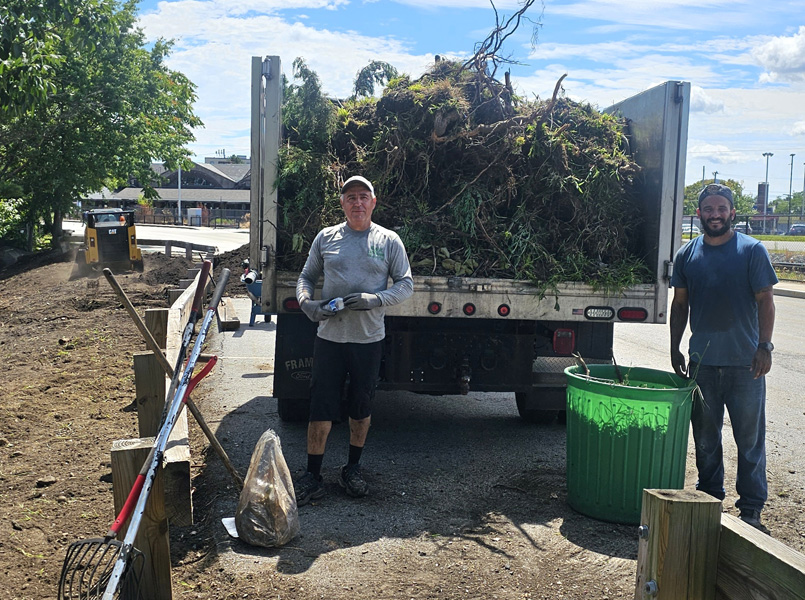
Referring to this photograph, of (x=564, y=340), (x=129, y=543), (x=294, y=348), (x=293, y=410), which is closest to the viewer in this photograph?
(x=129, y=543)

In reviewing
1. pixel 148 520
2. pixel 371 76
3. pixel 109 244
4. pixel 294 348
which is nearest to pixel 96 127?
pixel 109 244

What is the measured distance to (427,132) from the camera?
6305 mm

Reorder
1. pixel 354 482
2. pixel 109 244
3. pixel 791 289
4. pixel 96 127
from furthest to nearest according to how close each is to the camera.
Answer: pixel 96 127 < pixel 109 244 < pixel 791 289 < pixel 354 482

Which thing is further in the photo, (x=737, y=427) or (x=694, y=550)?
(x=737, y=427)

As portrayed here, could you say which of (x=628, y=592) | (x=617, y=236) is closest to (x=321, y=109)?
(x=617, y=236)

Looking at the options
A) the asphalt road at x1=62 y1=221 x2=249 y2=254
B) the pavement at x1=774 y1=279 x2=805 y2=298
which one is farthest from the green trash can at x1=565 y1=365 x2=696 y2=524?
the asphalt road at x1=62 y1=221 x2=249 y2=254

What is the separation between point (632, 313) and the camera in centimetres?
577

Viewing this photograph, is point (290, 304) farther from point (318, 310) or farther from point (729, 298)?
point (729, 298)

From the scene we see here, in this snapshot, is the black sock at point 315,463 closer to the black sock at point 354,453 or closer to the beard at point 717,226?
the black sock at point 354,453

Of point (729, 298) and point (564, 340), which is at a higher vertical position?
point (729, 298)

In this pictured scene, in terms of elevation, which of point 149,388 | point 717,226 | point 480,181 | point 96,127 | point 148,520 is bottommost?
point 148,520

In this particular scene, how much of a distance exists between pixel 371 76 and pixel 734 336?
455 cm

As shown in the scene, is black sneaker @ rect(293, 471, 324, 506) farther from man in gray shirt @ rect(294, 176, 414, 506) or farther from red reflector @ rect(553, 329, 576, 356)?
red reflector @ rect(553, 329, 576, 356)

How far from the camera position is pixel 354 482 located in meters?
4.97
